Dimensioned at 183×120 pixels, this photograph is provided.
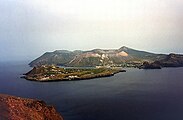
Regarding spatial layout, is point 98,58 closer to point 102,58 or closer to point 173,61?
point 102,58

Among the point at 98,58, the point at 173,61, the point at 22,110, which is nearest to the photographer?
the point at 22,110

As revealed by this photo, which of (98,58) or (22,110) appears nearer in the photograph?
(22,110)

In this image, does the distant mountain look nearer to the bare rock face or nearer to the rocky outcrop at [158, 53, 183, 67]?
the rocky outcrop at [158, 53, 183, 67]

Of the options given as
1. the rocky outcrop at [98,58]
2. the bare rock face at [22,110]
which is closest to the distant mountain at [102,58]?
the rocky outcrop at [98,58]

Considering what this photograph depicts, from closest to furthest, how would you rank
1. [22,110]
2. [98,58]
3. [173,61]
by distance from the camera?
[22,110] → [173,61] → [98,58]

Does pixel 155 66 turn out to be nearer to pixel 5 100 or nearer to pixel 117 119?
pixel 117 119

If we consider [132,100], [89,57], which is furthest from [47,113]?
[89,57]

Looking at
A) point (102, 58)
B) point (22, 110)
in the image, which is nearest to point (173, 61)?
point (102, 58)

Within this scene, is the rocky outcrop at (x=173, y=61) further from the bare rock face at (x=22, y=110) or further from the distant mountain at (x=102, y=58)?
the bare rock face at (x=22, y=110)
